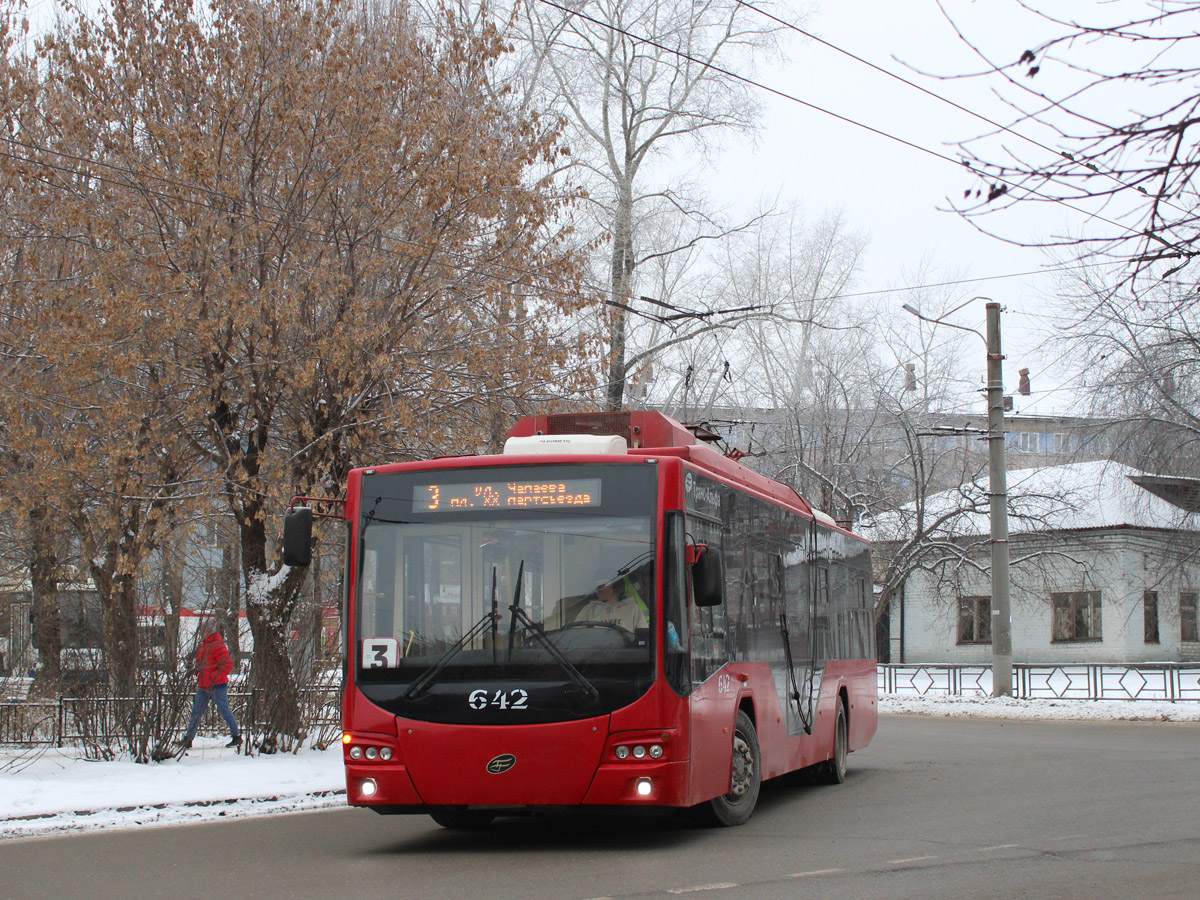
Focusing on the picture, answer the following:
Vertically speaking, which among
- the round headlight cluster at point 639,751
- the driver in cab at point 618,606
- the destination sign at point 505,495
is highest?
the destination sign at point 505,495

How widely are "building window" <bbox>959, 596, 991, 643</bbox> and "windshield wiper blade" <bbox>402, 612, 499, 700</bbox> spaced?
37.4 m

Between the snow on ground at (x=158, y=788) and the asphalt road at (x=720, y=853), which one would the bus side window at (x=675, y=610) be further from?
the snow on ground at (x=158, y=788)

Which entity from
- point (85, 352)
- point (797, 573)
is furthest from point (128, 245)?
point (797, 573)

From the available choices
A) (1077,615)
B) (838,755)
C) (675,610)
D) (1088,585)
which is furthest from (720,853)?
(1077,615)

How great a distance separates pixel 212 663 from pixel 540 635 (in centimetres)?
674

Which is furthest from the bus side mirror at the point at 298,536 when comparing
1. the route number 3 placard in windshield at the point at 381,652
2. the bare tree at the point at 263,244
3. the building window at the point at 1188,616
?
the building window at the point at 1188,616

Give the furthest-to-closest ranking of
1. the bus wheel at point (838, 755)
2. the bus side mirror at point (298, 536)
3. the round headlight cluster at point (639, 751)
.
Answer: the bus wheel at point (838, 755)
the bus side mirror at point (298, 536)
the round headlight cluster at point (639, 751)

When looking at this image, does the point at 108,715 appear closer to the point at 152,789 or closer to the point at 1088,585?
the point at 152,789

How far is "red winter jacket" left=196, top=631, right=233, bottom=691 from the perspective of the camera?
1480cm

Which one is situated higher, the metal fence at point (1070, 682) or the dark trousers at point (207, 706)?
the dark trousers at point (207, 706)

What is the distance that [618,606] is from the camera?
9.59m

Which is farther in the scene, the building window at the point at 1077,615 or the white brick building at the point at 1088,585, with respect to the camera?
the building window at the point at 1077,615

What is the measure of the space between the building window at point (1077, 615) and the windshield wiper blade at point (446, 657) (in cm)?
3562

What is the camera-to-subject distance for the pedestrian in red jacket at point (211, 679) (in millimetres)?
14711
